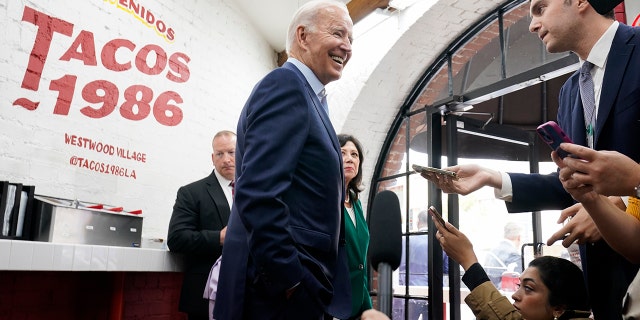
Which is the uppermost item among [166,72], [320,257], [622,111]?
[166,72]

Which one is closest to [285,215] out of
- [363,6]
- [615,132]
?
[615,132]

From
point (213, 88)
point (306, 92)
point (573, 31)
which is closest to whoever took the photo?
point (306, 92)

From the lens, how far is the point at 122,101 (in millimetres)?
3521

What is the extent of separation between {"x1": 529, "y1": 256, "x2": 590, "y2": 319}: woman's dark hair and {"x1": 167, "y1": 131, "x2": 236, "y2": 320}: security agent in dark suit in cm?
149

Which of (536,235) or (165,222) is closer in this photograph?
(165,222)

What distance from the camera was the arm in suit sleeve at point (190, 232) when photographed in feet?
8.16

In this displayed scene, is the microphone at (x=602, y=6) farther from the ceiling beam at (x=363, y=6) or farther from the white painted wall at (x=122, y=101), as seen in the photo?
the ceiling beam at (x=363, y=6)

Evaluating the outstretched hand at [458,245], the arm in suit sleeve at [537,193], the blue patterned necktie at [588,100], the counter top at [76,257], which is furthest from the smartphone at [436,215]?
the counter top at [76,257]

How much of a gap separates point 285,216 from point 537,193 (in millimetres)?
849

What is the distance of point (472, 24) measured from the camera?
4.87 m

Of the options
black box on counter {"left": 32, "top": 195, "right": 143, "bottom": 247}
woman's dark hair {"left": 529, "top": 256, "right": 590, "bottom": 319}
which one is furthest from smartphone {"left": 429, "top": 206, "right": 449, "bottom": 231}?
black box on counter {"left": 32, "top": 195, "right": 143, "bottom": 247}

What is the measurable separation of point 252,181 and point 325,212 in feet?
0.62

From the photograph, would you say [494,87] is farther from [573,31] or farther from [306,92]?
[306,92]

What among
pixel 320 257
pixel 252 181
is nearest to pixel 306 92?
pixel 252 181
